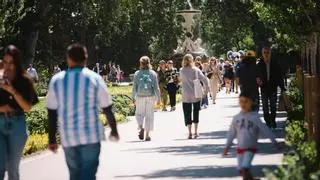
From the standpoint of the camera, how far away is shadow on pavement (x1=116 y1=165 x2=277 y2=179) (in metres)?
13.2

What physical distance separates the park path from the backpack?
1.04 m

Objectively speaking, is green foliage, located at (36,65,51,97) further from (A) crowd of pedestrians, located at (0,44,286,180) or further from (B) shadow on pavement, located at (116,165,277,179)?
(A) crowd of pedestrians, located at (0,44,286,180)

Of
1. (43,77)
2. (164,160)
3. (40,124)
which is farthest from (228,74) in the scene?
(164,160)

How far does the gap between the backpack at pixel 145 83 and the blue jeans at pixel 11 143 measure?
32.8 ft

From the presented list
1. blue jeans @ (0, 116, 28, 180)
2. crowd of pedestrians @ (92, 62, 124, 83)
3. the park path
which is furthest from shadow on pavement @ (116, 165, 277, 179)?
crowd of pedestrians @ (92, 62, 124, 83)

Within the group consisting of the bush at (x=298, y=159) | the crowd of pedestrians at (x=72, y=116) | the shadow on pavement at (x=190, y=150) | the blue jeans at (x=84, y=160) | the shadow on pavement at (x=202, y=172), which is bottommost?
the shadow on pavement at (x=202, y=172)

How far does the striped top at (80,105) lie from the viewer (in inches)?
363

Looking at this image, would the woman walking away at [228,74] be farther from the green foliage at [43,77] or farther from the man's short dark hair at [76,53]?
the man's short dark hair at [76,53]

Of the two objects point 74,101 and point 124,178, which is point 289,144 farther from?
point 74,101

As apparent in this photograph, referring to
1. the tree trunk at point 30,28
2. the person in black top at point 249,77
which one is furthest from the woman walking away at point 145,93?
the tree trunk at point 30,28

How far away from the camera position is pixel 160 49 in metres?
86.2

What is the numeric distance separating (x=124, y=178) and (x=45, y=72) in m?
51.0

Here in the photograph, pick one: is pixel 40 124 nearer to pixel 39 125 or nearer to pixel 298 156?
pixel 39 125

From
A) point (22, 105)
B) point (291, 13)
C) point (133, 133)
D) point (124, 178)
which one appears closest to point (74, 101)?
point (22, 105)
